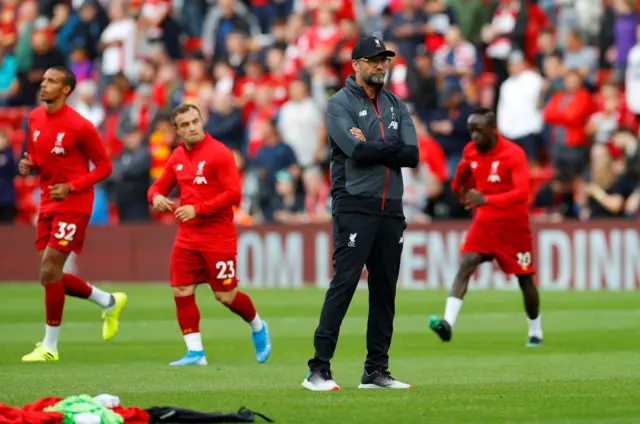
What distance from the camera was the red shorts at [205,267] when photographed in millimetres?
13070

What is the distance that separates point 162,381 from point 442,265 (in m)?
13.3

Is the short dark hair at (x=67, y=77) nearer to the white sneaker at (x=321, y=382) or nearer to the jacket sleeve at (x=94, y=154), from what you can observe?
the jacket sleeve at (x=94, y=154)

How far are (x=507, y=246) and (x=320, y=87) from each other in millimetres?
11192

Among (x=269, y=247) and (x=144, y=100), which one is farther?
(x=144, y=100)

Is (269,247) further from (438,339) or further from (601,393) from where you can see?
(601,393)

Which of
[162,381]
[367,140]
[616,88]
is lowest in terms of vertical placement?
[162,381]


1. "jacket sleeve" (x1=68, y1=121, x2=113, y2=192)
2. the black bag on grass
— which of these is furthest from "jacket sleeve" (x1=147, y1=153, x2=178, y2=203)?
the black bag on grass

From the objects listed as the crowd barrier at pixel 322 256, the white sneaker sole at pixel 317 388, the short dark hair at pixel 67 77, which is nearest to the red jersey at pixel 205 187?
the short dark hair at pixel 67 77

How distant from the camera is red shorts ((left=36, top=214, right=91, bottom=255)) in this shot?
13.7 metres

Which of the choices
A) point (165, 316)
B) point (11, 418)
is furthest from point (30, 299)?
point (11, 418)

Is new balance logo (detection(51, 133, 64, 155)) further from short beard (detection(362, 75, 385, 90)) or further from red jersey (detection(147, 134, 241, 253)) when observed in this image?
short beard (detection(362, 75, 385, 90))

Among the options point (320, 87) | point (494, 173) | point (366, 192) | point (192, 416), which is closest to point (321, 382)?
point (366, 192)

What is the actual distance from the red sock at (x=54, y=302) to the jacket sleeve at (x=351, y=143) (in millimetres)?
4557

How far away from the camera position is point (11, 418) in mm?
7988
